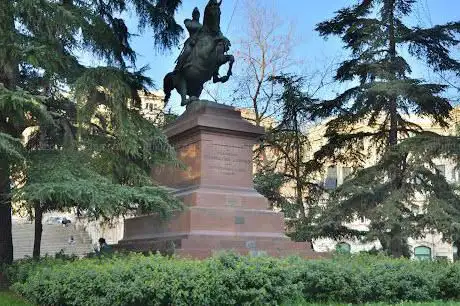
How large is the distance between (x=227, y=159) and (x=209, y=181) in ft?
2.21

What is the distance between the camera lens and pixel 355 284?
28.3 feet

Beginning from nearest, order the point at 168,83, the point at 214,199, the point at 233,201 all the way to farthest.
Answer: the point at 214,199
the point at 233,201
the point at 168,83

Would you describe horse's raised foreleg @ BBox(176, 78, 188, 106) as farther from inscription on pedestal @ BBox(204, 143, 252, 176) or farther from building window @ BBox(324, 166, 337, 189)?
building window @ BBox(324, 166, 337, 189)

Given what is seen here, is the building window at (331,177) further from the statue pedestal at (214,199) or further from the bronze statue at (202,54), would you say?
the statue pedestal at (214,199)

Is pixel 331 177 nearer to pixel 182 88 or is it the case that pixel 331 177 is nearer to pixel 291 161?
pixel 291 161

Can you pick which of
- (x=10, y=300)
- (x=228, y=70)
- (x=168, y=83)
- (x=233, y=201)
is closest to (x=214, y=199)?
(x=233, y=201)

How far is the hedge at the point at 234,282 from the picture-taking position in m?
7.23

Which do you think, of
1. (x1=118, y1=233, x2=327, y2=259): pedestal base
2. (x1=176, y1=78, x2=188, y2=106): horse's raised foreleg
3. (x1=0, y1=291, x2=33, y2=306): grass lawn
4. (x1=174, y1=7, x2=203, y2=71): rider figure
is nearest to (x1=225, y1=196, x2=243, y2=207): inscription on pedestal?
(x1=118, y1=233, x2=327, y2=259): pedestal base

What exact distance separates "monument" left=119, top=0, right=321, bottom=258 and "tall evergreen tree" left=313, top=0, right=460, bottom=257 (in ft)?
17.7

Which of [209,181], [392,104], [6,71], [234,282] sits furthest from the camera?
[392,104]

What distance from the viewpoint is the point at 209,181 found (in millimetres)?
12234

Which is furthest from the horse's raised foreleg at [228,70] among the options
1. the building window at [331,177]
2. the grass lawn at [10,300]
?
the building window at [331,177]

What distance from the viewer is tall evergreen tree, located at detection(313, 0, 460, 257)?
16969 millimetres

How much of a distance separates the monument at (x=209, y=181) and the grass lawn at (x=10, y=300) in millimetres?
2495
